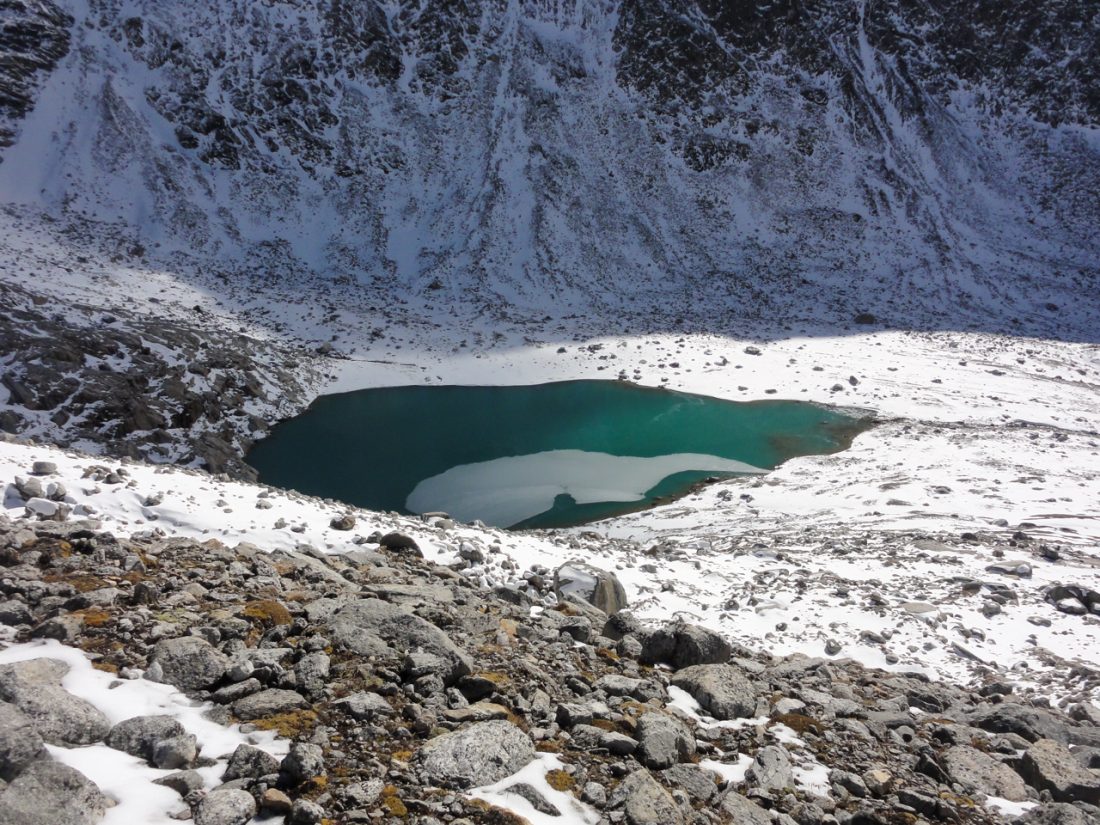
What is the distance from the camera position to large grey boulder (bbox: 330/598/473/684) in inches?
237

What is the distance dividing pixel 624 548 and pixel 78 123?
5438 cm

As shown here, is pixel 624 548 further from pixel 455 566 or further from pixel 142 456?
pixel 142 456

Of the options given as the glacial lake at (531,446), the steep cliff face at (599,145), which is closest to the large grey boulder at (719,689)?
the glacial lake at (531,446)

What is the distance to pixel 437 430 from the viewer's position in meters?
31.6

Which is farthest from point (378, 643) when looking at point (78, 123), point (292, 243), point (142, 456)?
point (78, 123)

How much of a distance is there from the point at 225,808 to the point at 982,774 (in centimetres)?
640

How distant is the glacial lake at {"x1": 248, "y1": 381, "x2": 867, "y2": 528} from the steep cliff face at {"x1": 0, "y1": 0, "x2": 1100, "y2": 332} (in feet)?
51.9

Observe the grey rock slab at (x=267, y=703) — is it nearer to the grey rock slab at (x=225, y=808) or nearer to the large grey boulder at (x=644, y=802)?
the grey rock slab at (x=225, y=808)

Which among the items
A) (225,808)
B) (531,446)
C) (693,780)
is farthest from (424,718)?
(531,446)

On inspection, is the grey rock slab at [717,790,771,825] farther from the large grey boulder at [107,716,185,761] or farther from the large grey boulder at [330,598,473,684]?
the large grey boulder at [107,716,185,761]

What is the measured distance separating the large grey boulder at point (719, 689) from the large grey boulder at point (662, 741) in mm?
801

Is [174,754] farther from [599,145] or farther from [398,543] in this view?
[599,145]

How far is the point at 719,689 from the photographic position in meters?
6.91

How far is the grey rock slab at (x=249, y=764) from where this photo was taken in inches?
169
